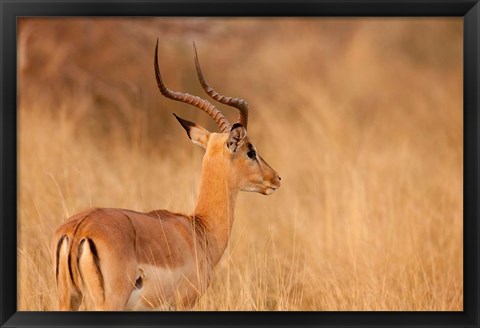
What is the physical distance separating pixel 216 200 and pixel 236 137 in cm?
41

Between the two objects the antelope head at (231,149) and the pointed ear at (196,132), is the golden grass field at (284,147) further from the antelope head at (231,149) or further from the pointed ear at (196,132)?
the pointed ear at (196,132)

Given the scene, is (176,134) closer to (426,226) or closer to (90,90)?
(90,90)

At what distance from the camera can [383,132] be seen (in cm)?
1122

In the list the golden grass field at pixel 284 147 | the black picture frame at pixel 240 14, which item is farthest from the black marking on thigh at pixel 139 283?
the golden grass field at pixel 284 147

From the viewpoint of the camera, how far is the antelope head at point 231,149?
5.62m

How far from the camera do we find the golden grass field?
6.79 metres

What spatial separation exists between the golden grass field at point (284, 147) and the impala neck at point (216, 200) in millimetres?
325

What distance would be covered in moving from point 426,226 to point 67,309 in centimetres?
428

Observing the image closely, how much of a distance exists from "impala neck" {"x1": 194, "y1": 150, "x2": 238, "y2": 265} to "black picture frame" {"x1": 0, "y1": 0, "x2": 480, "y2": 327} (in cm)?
98

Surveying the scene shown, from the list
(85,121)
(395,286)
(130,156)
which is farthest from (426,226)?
(85,121)

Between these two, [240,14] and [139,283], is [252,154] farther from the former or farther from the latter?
[139,283]

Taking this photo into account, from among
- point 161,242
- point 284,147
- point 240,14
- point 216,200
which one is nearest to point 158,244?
point 161,242

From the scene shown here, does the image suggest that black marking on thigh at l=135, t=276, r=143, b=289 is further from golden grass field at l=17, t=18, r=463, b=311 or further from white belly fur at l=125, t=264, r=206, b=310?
golden grass field at l=17, t=18, r=463, b=311

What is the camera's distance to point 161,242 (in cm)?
507
